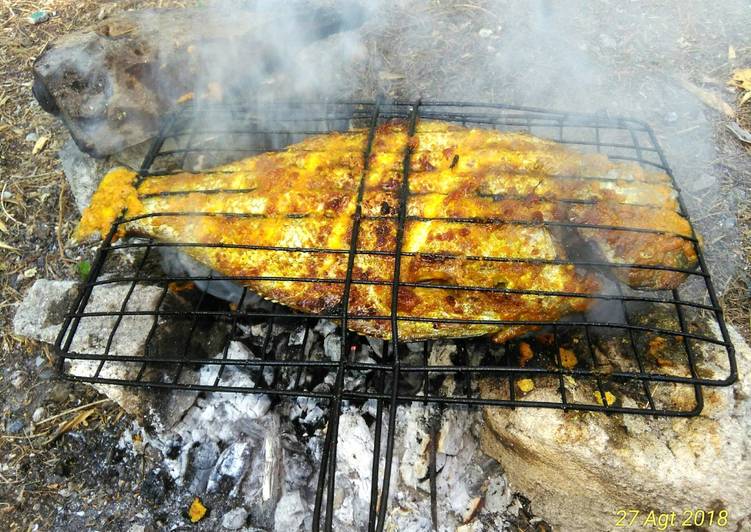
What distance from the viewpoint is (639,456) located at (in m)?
2.12

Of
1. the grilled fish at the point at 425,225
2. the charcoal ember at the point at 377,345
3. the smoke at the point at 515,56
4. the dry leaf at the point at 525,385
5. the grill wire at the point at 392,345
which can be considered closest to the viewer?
the grill wire at the point at 392,345

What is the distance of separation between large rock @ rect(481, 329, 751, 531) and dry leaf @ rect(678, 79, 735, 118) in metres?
2.15

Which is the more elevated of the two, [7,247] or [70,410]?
[7,247]

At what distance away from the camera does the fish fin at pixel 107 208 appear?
100 inches

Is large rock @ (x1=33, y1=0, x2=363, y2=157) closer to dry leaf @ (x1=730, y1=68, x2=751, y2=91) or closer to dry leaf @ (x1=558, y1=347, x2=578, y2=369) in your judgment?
dry leaf @ (x1=558, y1=347, x2=578, y2=369)

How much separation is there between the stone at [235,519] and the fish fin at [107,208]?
5.62ft

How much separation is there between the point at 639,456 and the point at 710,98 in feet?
9.97

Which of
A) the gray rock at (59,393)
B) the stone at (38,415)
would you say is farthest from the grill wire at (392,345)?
the stone at (38,415)

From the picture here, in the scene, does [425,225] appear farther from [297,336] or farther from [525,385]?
[297,336]

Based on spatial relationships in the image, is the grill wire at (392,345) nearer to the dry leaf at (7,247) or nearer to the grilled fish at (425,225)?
the grilled fish at (425,225)

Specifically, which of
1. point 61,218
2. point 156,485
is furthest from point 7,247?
point 156,485

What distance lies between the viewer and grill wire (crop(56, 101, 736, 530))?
204 centimetres

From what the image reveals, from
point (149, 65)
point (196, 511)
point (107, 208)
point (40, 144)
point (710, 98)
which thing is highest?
point (149, 65)

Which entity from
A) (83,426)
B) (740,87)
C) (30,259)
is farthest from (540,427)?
(30,259)
